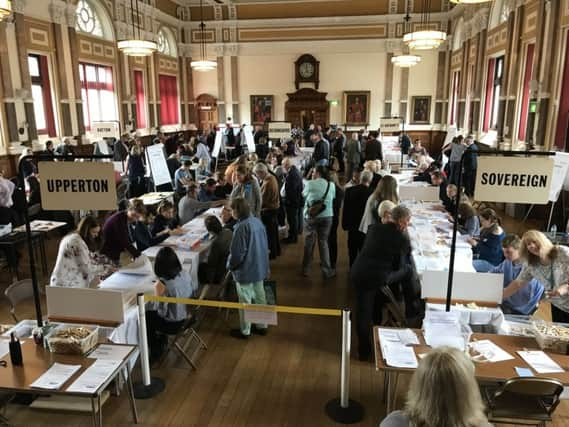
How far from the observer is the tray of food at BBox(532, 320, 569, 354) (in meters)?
3.37

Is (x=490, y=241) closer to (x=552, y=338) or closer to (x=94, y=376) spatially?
(x=552, y=338)

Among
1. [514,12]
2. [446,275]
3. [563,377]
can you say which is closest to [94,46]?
[514,12]

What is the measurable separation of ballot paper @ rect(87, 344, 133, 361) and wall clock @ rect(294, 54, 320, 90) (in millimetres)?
19207

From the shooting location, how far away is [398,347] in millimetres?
3375

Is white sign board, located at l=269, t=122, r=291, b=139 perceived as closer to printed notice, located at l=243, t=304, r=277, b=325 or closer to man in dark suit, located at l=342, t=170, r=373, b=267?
man in dark suit, located at l=342, t=170, r=373, b=267

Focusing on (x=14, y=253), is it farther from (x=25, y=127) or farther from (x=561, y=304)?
(x=561, y=304)

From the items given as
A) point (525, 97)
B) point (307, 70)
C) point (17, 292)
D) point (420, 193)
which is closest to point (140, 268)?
point (17, 292)

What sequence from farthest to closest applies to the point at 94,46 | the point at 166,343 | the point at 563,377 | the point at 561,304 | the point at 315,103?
the point at 315,103, the point at 94,46, the point at 166,343, the point at 561,304, the point at 563,377

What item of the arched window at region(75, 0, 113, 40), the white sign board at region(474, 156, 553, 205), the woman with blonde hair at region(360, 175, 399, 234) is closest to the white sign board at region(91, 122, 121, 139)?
the arched window at region(75, 0, 113, 40)

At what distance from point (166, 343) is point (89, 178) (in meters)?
2.14

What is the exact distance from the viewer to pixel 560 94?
29.5 feet

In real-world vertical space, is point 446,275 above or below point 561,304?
above

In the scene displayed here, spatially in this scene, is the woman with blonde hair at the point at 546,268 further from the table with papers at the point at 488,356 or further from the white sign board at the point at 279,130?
the white sign board at the point at 279,130

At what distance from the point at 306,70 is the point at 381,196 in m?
16.7
